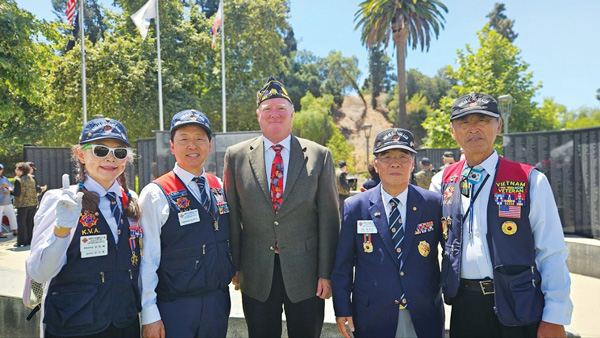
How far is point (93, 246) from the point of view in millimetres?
2258

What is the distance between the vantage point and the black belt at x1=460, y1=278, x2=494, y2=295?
231 centimetres

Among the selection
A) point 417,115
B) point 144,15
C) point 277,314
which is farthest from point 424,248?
point 417,115

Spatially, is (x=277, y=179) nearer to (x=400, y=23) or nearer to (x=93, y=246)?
(x=93, y=246)

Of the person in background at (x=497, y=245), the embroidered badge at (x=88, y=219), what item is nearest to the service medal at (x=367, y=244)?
the person in background at (x=497, y=245)

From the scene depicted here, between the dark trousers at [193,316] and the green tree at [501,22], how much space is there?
189 feet

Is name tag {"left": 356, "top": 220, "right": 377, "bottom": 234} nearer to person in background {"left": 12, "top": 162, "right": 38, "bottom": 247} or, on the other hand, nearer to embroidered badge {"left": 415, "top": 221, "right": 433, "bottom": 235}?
embroidered badge {"left": 415, "top": 221, "right": 433, "bottom": 235}

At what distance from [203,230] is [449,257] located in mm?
1627

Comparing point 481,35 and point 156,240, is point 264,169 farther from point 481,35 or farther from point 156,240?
point 481,35

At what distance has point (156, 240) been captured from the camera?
2510mm

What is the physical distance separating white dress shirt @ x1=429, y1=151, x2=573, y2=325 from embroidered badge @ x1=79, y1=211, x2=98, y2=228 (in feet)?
7.45

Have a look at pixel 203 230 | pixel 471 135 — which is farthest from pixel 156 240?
pixel 471 135

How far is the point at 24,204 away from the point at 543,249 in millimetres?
10309

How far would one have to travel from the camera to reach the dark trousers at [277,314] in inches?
114

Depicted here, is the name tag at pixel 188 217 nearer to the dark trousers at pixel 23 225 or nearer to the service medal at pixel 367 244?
the service medal at pixel 367 244
